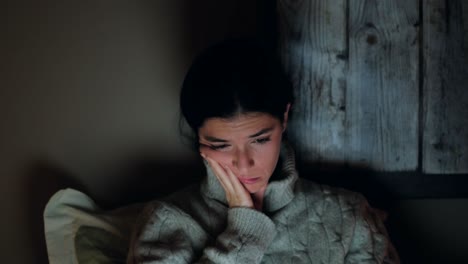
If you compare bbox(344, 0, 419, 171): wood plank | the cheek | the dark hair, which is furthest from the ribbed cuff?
bbox(344, 0, 419, 171): wood plank

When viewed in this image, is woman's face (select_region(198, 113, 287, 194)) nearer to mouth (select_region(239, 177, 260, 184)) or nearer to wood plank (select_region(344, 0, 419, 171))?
mouth (select_region(239, 177, 260, 184))

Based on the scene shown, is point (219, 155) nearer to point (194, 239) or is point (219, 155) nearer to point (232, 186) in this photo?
point (232, 186)

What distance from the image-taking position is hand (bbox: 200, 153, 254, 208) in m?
1.38

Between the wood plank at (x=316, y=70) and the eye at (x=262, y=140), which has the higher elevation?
→ the wood plank at (x=316, y=70)

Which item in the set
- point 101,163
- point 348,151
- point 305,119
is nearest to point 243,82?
point 305,119

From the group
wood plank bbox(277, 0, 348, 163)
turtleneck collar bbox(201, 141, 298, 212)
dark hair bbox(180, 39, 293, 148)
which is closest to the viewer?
dark hair bbox(180, 39, 293, 148)

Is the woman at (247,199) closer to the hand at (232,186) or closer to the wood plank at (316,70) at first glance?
the hand at (232,186)

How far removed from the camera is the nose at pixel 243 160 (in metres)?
1.33

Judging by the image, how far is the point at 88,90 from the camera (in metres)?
1.64

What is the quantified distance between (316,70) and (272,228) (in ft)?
1.41

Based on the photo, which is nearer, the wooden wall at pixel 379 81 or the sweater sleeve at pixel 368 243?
the sweater sleeve at pixel 368 243

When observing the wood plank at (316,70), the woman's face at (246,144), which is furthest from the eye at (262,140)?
the wood plank at (316,70)

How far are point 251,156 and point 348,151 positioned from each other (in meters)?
0.37

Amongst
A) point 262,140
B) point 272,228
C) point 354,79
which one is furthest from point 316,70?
point 272,228
